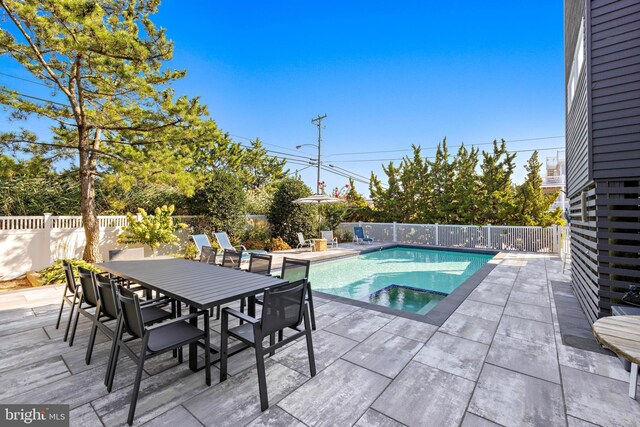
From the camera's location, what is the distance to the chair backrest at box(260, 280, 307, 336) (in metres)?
2.12

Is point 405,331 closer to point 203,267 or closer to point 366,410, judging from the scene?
point 366,410

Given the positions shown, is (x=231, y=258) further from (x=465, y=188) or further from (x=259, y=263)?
(x=465, y=188)

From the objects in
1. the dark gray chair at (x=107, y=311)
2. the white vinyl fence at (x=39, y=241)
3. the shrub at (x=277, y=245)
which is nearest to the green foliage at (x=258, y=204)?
the shrub at (x=277, y=245)

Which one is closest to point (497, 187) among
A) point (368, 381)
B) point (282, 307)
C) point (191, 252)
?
point (368, 381)

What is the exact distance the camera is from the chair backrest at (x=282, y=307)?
2.12m

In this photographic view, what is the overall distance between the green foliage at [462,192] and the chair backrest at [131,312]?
1278 centimetres

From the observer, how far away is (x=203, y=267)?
12.5 feet

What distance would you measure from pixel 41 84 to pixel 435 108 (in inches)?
613

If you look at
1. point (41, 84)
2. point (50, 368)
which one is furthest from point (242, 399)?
point (41, 84)

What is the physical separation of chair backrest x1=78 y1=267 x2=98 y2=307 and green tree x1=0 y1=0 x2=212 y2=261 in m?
4.21

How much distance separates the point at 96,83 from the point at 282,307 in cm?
701

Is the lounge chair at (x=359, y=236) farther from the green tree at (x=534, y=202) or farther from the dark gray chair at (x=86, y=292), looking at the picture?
the dark gray chair at (x=86, y=292)

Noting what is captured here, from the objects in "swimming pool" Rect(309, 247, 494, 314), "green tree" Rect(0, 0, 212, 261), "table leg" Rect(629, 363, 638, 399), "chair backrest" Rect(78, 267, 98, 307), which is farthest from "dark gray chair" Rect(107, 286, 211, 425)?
"green tree" Rect(0, 0, 212, 261)

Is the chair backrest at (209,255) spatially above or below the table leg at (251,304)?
above
